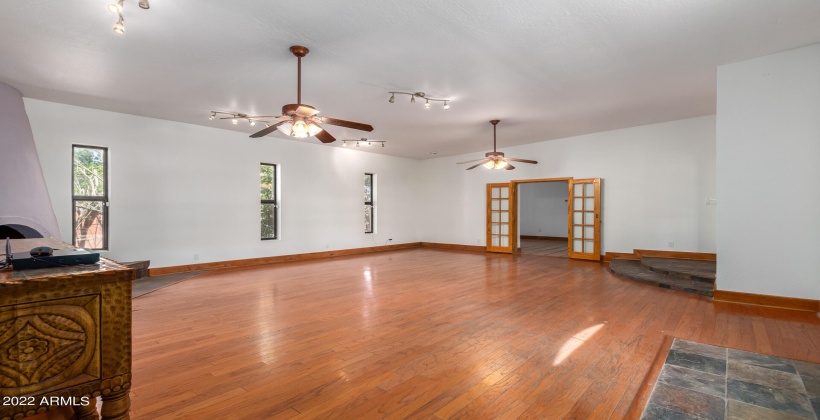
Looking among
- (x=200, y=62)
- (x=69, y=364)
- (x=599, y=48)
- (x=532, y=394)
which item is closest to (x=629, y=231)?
(x=599, y=48)

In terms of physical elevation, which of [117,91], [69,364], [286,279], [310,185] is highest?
[117,91]

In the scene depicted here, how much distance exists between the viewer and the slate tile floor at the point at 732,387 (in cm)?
210

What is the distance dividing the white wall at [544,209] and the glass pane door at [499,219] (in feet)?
12.4

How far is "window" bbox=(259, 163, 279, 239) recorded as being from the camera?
8.15m

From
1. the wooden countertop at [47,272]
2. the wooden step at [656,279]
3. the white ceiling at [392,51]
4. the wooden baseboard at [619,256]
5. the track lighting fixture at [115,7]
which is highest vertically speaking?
the white ceiling at [392,51]

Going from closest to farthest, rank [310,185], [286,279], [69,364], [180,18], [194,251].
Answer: [69,364] < [180,18] < [286,279] < [194,251] < [310,185]

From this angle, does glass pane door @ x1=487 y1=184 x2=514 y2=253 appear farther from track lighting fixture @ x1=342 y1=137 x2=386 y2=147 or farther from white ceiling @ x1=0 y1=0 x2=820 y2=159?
white ceiling @ x1=0 y1=0 x2=820 y2=159

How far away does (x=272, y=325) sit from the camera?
3693 mm

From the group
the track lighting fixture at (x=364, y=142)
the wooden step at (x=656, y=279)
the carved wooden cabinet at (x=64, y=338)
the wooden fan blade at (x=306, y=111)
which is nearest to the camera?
the carved wooden cabinet at (x=64, y=338)

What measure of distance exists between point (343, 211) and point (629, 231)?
264 inches

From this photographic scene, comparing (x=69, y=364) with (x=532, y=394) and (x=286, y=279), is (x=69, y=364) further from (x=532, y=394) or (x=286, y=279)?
(x=286, y=279)

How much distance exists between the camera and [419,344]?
3150 mm

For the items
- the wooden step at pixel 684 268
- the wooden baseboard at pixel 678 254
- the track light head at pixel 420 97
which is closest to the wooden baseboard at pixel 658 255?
the wooden baseboard at pixel 678 254

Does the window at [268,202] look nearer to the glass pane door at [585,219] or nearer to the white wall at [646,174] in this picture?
the white wall at [646,174]
